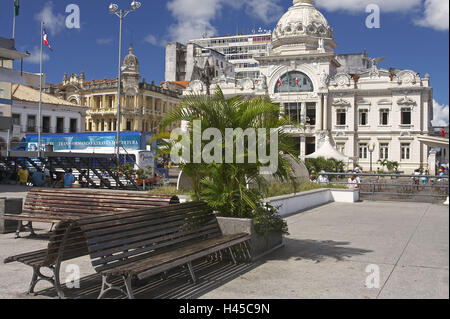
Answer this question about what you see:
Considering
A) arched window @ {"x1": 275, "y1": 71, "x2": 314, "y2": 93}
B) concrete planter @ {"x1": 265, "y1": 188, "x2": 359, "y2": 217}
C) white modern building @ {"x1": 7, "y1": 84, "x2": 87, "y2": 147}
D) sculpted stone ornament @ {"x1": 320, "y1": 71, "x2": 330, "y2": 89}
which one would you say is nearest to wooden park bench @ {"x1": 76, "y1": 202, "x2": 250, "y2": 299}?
concrete planter @ {"x1": 265, "y1": 188, "x2": 359, "y2": 217}

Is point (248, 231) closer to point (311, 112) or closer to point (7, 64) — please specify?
point (7, 64)

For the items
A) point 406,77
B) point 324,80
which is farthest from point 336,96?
point 406,77

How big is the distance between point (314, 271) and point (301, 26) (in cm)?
6117

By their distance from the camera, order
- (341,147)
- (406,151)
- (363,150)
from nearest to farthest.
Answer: (406,151) → (363,150) → (341,147)

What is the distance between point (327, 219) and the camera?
546 inches

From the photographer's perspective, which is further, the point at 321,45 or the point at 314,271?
the point at 321,45

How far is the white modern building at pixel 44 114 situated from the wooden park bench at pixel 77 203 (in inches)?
1729

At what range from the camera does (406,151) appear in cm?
5734

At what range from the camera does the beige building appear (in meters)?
68.7

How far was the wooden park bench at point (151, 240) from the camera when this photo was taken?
5371 mm
